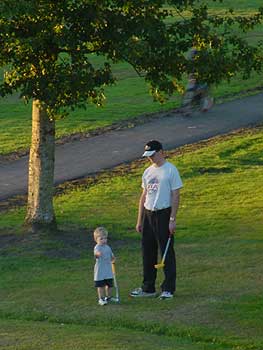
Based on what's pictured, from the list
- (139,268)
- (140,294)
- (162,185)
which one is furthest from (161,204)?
(139,268)

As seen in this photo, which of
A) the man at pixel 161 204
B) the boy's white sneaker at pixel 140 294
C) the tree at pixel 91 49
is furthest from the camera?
the tree at pixel 91 49

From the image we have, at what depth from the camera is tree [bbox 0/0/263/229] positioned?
15.7 meters

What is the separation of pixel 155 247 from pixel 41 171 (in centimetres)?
445

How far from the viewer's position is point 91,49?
16.5 metres

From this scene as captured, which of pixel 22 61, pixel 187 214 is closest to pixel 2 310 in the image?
pixel 22 61

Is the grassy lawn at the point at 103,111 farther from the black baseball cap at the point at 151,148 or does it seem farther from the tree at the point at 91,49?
the black baseball cap at the point at 151,148

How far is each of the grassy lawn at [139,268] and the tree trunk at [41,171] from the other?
31cm

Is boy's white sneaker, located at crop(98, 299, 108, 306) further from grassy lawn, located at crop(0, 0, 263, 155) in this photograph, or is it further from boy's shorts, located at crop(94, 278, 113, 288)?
grassy lawn, located at crop(0, 0, 263, 155)

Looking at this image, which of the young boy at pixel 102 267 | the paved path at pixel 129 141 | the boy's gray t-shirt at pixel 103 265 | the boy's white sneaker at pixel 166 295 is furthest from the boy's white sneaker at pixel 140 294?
the paved path at pixel 129 141

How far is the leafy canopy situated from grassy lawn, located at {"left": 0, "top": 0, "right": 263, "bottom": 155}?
8.54m

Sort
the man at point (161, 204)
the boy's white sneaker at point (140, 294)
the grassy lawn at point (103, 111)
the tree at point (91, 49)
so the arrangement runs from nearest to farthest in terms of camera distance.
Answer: the man at point (161, 204) < the boy's white sneaker at point (140, 294) < the tree at point (91, 49) < the grassy lawn at point (103, 111)

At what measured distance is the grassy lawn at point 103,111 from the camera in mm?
26442

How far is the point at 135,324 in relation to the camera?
1197cm

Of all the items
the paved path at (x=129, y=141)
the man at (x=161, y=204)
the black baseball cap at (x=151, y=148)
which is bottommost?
the paved path at (x=129, y=141)
